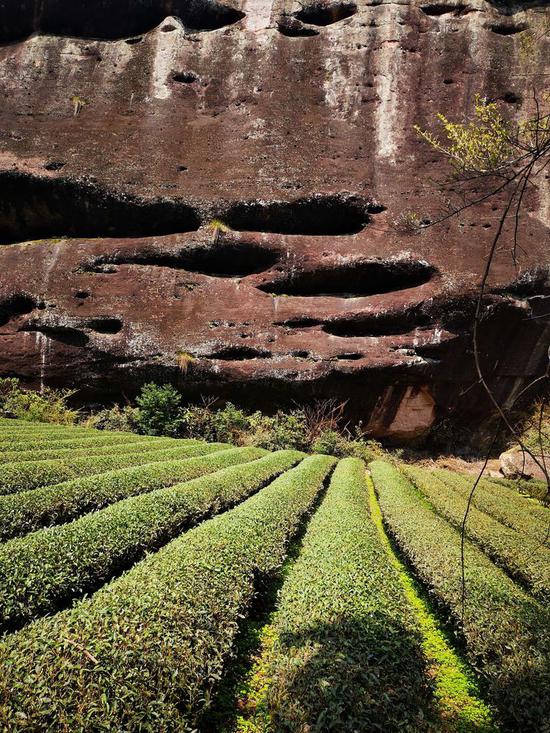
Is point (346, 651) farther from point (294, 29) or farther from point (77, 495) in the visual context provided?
point (294, 29)

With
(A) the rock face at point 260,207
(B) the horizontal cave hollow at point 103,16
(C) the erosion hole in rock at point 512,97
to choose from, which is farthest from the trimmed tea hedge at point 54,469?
(B) the horizontal cave hollow at point 103,16

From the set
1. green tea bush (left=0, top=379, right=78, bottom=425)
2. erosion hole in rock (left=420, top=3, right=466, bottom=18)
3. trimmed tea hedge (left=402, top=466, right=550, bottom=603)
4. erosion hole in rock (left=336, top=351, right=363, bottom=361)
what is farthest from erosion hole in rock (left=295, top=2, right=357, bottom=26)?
trimmed tea hedge (left=402, top=466, right=550, bottom=603)

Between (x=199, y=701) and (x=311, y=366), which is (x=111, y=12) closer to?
(x=311, y=366)

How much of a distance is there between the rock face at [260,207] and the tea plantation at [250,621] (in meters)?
11.8

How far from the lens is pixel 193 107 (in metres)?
23.1

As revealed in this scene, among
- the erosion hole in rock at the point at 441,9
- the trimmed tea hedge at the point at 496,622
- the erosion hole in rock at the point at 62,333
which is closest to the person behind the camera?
the trimmed tea hedge at the point at 496,622

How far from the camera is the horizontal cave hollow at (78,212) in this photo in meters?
21.1

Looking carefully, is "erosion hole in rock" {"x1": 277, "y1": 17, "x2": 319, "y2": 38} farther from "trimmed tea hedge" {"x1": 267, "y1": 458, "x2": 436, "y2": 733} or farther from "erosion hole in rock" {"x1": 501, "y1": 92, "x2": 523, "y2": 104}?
"trimmed tea hedge" {"x1": 267, "y1": 458, "x2": 436, "y2": 733}

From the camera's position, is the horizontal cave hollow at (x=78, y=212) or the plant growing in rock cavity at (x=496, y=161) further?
the horizontal cave hollow at (x=78, y=212)

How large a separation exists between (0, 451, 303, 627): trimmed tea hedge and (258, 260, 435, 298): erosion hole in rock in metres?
14.2

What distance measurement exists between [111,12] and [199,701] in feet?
109

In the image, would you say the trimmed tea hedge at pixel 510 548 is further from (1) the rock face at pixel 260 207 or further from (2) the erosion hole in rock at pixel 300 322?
(2) the erosion hole in rock at pixel 300 322

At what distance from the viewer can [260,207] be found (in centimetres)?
2078

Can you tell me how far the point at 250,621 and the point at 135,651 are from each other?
2.23 m
